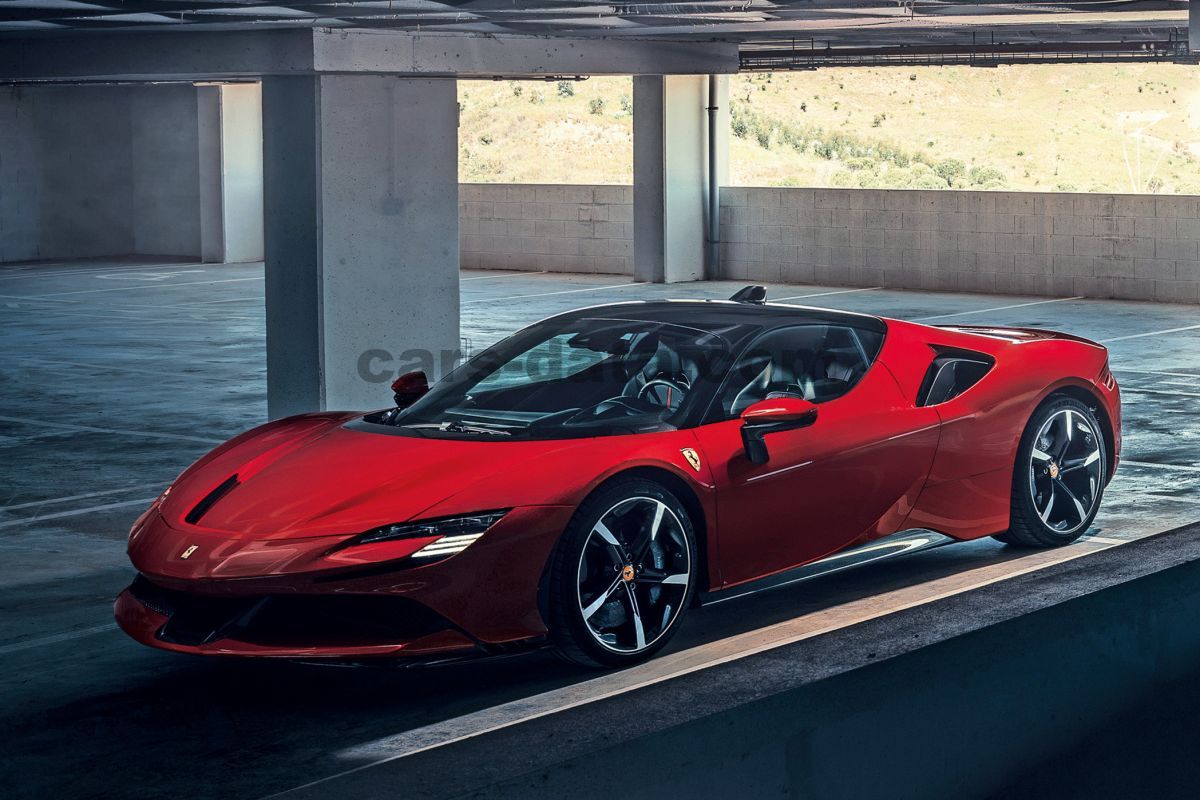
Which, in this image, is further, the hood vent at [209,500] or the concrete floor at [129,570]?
the hood vent at [209,500]

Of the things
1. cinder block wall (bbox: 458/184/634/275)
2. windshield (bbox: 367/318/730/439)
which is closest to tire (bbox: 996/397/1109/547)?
windshield (bbox: 367/318/730/439)

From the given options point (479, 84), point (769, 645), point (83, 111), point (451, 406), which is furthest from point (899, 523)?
point (479, 84)

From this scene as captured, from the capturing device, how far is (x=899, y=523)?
6.15m

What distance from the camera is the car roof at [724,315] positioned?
6.29m

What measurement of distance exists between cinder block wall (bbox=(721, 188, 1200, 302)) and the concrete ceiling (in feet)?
21.9

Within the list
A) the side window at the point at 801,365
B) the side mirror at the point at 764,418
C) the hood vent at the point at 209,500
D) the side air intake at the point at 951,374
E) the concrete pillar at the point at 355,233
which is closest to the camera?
the hood vent at the point at 209,500

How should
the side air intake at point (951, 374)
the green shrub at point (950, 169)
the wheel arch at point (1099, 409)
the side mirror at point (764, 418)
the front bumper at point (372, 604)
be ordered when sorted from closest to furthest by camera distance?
the front bumper at point (372, 604) → the side mirror at point (764, 418) → the side air intake at point (951, 374) → the wheel arch at point (1099, 409) → the green shrub at point (950, 169)

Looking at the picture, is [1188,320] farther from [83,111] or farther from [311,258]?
[83,111]

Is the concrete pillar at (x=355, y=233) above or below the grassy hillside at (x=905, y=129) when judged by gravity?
below

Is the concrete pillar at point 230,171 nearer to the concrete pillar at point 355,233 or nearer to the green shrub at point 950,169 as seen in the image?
the concrete pillar at point 355,233

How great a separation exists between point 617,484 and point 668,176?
19.8 metres

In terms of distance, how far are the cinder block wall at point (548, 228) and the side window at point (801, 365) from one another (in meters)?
20.1

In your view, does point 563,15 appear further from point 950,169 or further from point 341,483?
point 950,169

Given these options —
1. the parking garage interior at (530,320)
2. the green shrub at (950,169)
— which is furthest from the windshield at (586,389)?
the green shrub at (950,169)
